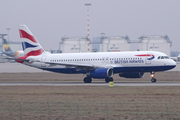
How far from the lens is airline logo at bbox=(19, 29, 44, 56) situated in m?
51.8

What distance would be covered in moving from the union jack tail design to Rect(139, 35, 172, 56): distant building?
321 ft

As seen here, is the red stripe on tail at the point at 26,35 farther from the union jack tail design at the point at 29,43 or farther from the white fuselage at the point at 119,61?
the white fuselage at the point at 119,61

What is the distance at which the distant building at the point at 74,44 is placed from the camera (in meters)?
152

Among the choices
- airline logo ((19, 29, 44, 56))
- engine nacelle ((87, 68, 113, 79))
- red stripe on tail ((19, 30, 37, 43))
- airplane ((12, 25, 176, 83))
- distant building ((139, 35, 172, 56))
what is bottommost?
engine nacelle ((87, 68, 113, 79))

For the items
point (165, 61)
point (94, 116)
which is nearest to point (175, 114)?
point (94, 116)

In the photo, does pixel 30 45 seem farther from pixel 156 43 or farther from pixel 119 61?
pixel 156 43

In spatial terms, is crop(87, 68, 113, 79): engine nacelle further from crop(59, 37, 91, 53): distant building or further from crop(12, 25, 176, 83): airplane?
crop(59, 37, 91, 53): distant building

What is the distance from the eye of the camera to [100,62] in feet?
154

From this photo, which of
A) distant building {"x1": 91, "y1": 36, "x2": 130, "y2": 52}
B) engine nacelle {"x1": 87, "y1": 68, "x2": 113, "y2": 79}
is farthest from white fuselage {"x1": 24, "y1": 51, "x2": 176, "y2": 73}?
distant building {"x1": 91, "y1": 36, "x2": 130, "y2": 52}

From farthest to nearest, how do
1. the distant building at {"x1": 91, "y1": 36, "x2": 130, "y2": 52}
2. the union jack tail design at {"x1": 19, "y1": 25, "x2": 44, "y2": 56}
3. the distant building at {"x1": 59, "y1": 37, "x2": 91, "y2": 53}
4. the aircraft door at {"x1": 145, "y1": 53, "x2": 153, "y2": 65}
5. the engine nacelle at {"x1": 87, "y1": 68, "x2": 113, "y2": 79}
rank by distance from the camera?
the distant building at {"x1": 59, "y1": 37, "x2": 91, "y2": 53}, the distant building at {"x1": 91, "y1": 36, "x2": 130, "y2": 52}, the union jack tail design at {"x1": 19, "y1": 25, "x2": 44, "y2": 56}, the aircraft door at {"x1": 145, "y1": 53, "x2": 153, "y2": 65}, the engine nacelle at {"x1": 87, "y1": 68, "x2": 113, "y2": 79}

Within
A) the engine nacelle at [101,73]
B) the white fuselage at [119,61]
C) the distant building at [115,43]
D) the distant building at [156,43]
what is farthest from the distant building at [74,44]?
the engine nacelle at [101,73]

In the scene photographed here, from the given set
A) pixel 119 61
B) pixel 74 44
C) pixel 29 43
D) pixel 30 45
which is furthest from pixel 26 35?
pixel 74 44

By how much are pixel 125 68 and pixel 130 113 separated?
26.4 meters

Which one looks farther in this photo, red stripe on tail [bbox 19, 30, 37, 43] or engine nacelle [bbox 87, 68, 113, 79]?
red stripe on tail [bbox 19, 30, 37, 43]
